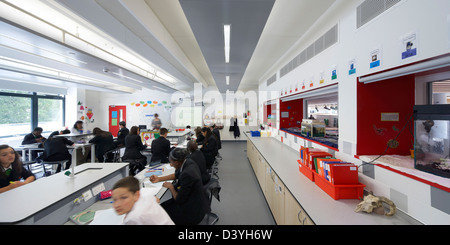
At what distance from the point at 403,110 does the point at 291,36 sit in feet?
6.55

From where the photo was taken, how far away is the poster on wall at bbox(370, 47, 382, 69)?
1.42m

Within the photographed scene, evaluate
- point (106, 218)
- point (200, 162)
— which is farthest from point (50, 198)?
point (200, 162)

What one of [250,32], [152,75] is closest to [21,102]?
[152,75]

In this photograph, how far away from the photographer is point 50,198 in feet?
4.53

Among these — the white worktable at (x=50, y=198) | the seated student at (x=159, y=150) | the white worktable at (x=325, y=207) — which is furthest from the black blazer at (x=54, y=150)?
the white worktable at (x=325, y=207)

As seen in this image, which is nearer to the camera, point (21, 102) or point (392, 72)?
point (392, 72)

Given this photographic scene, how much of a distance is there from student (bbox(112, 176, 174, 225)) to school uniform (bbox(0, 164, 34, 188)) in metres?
1.90

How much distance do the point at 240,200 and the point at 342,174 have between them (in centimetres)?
195

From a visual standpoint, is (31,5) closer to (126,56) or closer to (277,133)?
(126,56)

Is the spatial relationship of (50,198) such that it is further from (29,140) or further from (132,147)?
(29,140)

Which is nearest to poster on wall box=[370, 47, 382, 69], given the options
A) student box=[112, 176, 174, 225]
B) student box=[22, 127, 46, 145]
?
student box=[112, 176, 174, 225]

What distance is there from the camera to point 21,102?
226 inches

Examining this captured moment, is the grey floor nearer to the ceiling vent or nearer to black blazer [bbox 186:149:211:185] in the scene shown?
black blazer [bbox 186:149:211:185]

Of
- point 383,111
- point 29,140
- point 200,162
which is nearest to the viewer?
point 383,111
